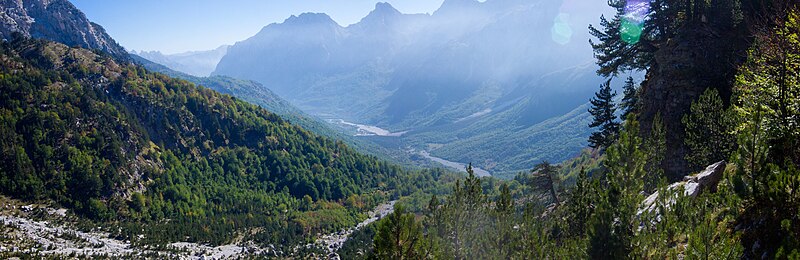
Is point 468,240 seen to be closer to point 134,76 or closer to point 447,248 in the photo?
point 447,248

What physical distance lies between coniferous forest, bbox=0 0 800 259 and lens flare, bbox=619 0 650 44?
0.14 m

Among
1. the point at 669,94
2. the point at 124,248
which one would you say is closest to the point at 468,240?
the point at 669,94

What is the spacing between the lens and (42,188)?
9456 cm

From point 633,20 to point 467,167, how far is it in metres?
24.1

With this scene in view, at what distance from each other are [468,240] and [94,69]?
149 meters

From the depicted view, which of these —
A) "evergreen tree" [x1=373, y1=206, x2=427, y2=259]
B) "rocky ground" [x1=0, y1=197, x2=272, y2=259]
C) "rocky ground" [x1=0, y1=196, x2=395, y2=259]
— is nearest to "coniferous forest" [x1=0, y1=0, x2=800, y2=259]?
"evergreen tree" [x1=373, y1=206, x2=427, y2=259]

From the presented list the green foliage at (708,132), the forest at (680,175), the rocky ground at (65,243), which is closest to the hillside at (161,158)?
the rocky ground at (65,243)

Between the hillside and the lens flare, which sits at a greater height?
the lens flare

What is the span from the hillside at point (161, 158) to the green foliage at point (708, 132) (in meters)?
96.3

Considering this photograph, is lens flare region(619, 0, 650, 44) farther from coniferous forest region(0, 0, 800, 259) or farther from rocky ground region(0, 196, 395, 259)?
rocky ground region(0, 196, 395, 259)

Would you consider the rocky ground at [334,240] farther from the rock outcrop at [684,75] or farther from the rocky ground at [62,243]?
the rock outcrop at [684,75]

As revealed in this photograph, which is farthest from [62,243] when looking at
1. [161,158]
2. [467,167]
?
[467,167]

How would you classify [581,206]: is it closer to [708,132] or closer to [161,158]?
[708,132]

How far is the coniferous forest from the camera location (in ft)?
53.0
